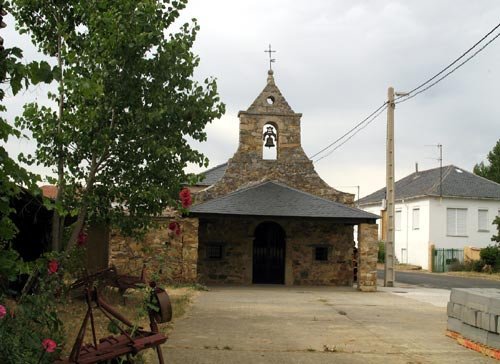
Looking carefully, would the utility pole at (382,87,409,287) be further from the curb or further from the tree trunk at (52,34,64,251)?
the tree trunk at (52,34,64,251)

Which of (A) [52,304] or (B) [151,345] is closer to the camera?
(A) [52,304]

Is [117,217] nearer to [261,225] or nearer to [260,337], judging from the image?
[260,337]

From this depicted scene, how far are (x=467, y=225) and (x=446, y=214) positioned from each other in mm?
1504

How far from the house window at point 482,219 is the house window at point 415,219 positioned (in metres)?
3.35

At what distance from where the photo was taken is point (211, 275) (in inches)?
714

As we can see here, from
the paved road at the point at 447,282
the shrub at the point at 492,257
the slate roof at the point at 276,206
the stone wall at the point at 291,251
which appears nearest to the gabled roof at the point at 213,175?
the paved road at the point at 447,282

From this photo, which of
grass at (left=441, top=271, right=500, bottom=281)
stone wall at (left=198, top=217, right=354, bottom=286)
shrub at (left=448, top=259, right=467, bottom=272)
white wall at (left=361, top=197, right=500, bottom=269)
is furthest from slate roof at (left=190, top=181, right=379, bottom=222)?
white wall at (left=361, top=197, right=500, bottom=269)

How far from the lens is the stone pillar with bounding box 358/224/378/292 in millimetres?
16766

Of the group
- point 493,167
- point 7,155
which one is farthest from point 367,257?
point 493,167

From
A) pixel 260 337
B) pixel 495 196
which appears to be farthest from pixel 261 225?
pixel 495 196

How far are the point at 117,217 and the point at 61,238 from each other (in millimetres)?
828

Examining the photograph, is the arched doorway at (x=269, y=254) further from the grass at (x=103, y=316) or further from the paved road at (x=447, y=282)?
the paved road at (x=447, y=282)

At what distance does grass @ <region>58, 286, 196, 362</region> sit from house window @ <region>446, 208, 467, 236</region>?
2195 centimetres

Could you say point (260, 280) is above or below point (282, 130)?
below
